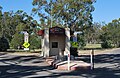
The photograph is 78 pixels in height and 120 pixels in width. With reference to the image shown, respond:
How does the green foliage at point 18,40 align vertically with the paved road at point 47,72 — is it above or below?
above

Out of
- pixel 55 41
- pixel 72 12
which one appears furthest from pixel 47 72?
pixel 72 12

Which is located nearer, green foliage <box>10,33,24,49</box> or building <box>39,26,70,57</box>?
building <box>39,26,70,57</box>

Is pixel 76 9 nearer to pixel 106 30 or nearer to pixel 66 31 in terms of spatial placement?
pixel 66 31

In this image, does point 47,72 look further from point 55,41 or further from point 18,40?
point 18,40

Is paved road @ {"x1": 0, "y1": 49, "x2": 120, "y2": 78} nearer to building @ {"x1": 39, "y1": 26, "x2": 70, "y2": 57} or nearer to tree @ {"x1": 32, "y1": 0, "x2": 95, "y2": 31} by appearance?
building @ {"x1": 39, "y1": 26, "x2": 70, "y2": 57}

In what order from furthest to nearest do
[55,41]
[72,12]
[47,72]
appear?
1. [72,12]
2. [55,41]
3. [47,72]

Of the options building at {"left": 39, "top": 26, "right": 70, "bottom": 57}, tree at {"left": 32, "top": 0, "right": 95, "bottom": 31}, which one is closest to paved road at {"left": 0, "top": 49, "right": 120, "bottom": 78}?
building at {"left": 39, "top": 26, "right": 70, "bottom": 57}

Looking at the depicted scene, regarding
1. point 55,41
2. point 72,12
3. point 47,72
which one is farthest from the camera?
point 72,12

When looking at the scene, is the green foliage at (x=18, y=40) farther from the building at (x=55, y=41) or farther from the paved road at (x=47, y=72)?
the paved road at (x=47, y=72)

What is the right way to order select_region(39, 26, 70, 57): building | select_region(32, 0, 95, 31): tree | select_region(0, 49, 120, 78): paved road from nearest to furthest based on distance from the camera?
select_region(0, 49, 120, 78): paved road, select_region(39, 26, 70, 57): building, select_region(32, 0, 95, 31): tree

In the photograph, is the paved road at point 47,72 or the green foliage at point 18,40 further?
the green foliage at point 18,40

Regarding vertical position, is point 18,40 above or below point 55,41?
above

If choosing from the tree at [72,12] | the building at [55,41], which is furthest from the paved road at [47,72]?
the tree at [72,12]

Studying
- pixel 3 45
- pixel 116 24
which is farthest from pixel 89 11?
pixel 116 24
